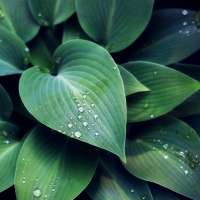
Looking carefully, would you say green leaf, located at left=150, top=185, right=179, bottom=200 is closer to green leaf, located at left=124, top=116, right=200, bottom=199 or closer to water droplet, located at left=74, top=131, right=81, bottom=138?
green leaf, located at left=124, top=116, right=200, bottom=199

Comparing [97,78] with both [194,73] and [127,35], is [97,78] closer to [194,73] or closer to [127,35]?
[127,35]

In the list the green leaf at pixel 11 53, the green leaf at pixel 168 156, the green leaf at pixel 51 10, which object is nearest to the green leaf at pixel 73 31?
the green leaf at pixel 51 10

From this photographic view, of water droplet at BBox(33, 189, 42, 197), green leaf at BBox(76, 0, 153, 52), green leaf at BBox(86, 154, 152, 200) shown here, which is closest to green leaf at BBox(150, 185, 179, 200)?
green leaf at BBox(86, 154, 152, 200)

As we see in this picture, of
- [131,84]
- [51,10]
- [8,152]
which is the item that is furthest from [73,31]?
[8,152]

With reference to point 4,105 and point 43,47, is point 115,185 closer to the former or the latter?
point 4,105

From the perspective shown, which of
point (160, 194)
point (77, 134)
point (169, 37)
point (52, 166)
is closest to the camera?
point (77, 134)

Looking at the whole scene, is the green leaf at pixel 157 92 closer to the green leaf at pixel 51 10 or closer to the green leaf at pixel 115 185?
the green leaf at pixel 115 185
